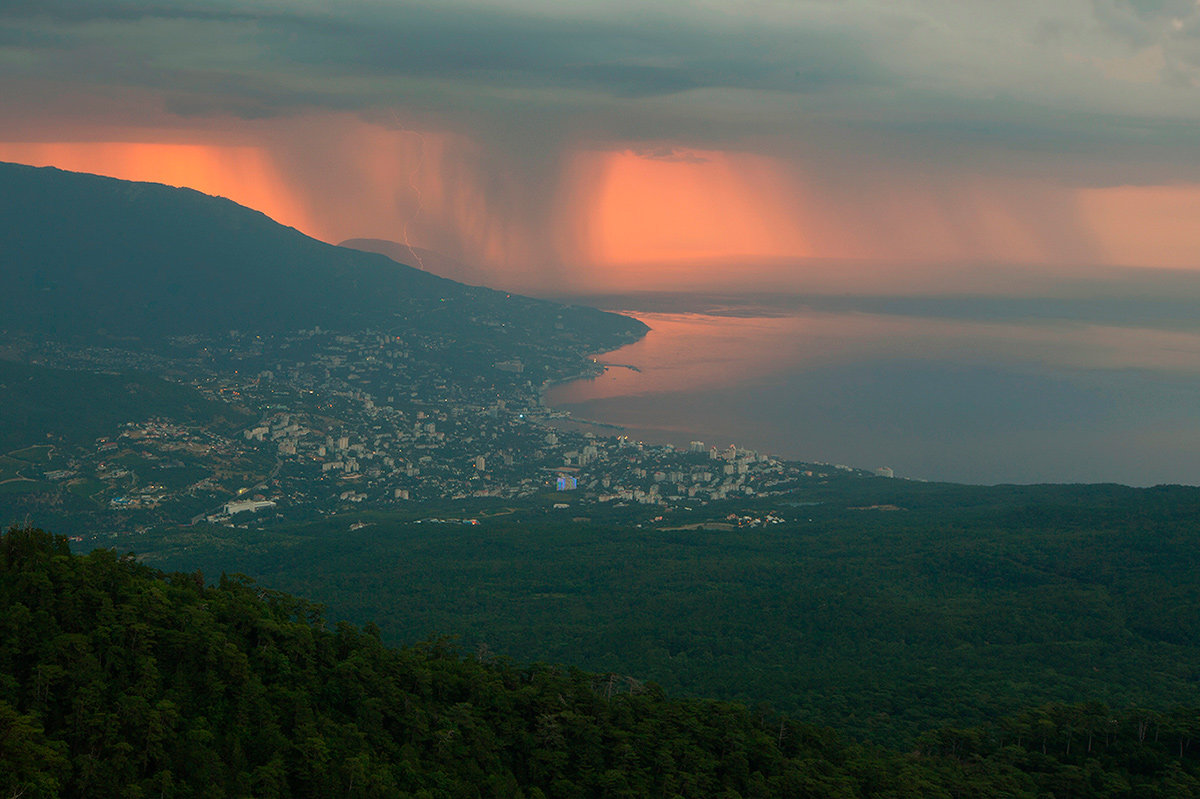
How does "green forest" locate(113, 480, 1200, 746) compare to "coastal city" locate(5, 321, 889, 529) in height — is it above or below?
below

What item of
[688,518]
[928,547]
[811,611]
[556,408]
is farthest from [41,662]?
[556,408]

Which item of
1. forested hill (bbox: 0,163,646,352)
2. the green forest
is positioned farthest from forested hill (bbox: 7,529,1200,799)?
forested hill (bbox: 0,163,646,352)

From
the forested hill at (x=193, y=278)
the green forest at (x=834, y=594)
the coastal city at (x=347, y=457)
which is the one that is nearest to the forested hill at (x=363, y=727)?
the green forest at (x=834, y=594)

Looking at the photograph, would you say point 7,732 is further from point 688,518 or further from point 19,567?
point 688,518

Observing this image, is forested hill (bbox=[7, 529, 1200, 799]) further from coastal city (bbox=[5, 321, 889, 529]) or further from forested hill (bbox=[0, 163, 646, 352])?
forested hill (bbox=[0, 163, 646, 352])

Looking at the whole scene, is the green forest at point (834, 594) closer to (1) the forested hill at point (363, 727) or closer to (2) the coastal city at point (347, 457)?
(1) the forested hill at point (363, 727)

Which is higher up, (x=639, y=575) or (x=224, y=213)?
(x=224, y=213)

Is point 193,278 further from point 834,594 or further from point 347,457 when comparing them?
point 834,594
